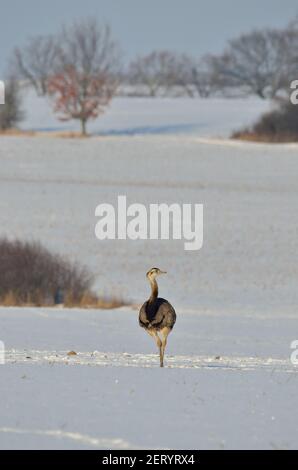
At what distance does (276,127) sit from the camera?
3155 inches

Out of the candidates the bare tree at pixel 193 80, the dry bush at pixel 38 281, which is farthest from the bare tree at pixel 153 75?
the dry bush at pixel 38 281

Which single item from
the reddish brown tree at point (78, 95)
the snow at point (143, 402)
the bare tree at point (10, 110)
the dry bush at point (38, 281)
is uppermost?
the reddish brown tree at point (78, 95)

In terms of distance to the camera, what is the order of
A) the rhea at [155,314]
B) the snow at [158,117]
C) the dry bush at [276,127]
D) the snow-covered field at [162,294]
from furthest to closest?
the snow at [158,117], the dry bush at [276,127], the rhea at [155,314], the snow-covered field at [162,294]

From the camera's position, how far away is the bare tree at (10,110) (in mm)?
88938

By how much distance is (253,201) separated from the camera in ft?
170

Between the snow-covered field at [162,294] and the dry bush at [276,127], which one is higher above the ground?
the dry bush at [276,127]

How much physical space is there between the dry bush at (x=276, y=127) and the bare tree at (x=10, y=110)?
18.4 meters

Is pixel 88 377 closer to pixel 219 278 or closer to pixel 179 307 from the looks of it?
pixel 179 307

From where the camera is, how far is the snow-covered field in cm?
923

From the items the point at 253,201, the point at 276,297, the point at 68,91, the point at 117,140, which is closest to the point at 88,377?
the point at 276,297

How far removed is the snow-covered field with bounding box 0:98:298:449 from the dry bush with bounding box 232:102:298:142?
2.38 metres

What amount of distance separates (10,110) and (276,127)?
70.6ft

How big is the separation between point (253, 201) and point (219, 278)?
16338mm

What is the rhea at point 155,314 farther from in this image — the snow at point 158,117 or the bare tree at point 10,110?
the bare tree at point 10,110
